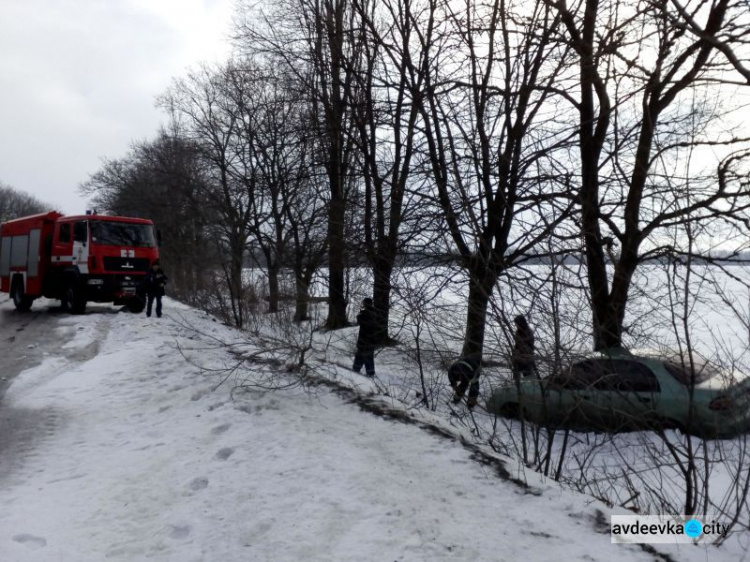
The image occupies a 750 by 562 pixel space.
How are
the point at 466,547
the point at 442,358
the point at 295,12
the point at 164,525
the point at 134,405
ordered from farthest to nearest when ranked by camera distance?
the point at 295,12, the point at 134,405, the point at 442,358, the point at 164,525, the point at 466,547

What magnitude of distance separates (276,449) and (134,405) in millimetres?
2985

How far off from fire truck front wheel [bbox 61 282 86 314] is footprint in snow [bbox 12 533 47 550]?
15.8 m

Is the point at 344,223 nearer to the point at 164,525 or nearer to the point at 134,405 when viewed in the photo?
the point at 134,405

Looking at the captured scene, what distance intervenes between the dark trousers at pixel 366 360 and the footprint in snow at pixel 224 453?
3589 mm

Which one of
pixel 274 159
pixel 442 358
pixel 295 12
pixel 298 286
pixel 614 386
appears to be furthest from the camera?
pixel 274 159

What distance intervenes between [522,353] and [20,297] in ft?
67.5

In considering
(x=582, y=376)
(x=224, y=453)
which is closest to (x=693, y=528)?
(x=582, y=376)

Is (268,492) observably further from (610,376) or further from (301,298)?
(301,298)

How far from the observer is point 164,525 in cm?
443

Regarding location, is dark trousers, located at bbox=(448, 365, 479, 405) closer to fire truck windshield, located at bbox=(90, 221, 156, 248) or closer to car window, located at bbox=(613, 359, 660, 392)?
car window, located at bbox=(613, 359, 660, 392)

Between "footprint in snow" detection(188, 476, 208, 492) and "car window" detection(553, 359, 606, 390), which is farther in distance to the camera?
"car window" detection(553, 359, 606, 390)

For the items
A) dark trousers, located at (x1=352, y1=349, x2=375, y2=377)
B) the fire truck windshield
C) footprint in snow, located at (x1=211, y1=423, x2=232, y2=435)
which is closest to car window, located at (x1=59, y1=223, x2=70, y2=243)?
the fire truck windshield

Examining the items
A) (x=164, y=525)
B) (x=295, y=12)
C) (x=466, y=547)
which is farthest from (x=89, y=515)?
(x=295, y=12)

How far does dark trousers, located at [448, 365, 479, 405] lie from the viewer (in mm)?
6250
